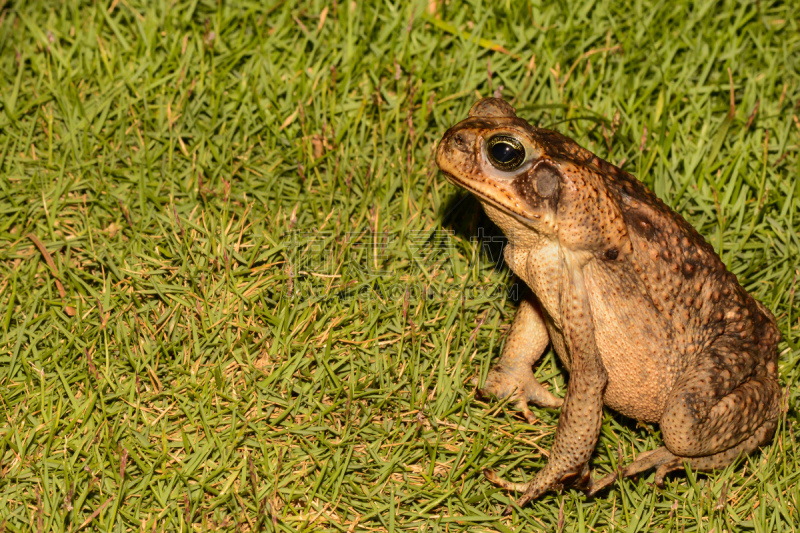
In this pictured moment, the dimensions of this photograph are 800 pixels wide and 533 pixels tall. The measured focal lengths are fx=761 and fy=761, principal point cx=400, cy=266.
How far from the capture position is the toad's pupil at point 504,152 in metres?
2.90

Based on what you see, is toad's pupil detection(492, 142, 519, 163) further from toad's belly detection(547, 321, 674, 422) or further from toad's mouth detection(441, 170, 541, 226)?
toad's belly detection(547, 321, 674, 422)

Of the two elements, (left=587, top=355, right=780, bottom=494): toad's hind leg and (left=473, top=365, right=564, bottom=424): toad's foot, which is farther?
(left=473, top=365, right=564, bottom=424): toad's foot

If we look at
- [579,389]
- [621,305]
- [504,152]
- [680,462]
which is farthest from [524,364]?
[504,152]

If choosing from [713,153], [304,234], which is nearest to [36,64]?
[304,234]

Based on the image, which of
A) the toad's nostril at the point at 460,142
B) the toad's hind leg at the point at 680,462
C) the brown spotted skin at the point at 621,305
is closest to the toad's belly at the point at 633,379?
the brown spotted skin at the point at 621,305

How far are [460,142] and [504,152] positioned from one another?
18 cm

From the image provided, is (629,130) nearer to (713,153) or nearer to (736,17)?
(713,153)

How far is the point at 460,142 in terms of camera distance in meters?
2.98

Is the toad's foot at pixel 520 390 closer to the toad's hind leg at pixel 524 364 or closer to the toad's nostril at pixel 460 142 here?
the toad's hind leg at pixel 524 364

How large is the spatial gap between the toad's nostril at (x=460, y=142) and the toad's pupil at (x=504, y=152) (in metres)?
0.11

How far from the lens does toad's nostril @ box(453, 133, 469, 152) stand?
296 cm

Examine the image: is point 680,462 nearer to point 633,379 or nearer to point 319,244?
point 633,379

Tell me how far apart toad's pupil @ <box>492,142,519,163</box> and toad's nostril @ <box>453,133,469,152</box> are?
114 millimetres

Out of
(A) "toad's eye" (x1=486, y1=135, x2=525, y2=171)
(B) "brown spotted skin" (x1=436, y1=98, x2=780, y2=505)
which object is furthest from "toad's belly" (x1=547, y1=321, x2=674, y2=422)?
(A) "toad's eye" (x1=486, y1=135, x2=525, y2=171)
